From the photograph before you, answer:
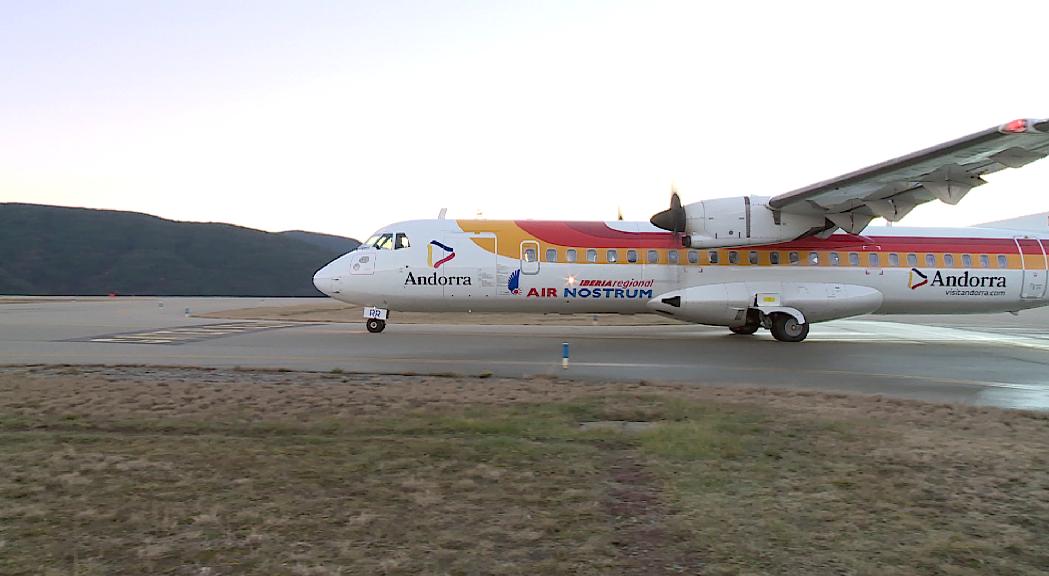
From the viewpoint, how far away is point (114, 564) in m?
3.22

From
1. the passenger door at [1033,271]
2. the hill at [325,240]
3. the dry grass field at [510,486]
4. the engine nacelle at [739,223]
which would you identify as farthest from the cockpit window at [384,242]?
the hill at [325,240]

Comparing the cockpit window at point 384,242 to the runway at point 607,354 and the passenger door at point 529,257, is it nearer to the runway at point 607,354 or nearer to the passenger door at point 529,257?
the runway at point 607,354

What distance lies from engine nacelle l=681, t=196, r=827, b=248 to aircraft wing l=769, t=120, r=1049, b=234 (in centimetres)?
35

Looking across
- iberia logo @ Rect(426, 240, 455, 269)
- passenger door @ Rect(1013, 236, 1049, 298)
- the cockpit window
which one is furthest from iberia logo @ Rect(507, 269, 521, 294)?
passenger door @ Rect(1013, 236, 1049, 298)

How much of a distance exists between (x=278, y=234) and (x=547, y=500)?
147761mm

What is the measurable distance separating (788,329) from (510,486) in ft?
48.4

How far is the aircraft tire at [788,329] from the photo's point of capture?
17250mm

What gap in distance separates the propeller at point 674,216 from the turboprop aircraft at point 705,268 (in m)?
0.03

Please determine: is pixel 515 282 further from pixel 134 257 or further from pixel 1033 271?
pixel 134 257

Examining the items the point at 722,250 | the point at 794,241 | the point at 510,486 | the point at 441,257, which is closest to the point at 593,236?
the point at 722,250

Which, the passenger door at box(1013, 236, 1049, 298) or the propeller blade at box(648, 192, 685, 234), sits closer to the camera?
the propeller blade at box(648, 192, 685, 234)

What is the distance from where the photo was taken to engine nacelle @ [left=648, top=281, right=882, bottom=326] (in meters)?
17.3

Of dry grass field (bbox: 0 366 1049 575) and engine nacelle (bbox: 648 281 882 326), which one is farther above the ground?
engine nacelle (bbox: 648 281 882 326)

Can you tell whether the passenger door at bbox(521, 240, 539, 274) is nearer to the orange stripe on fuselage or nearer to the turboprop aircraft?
the turboprop aircraft
